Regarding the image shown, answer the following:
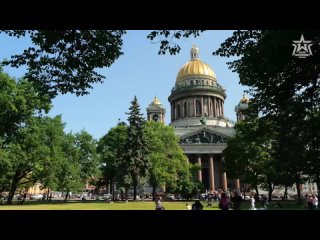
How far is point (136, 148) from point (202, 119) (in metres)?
34.3

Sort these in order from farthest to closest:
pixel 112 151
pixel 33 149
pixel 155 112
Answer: pixel 155 112
pixel 112 151
pixel 33 149

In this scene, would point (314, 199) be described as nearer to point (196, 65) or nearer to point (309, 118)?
point (309, 118)

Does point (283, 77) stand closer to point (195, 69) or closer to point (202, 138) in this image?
point (202, 138)

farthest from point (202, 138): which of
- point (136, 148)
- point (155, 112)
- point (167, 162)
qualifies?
point (136, 148)

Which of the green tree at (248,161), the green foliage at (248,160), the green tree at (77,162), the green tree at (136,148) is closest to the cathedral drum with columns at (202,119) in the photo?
the green foliage at (248,160)

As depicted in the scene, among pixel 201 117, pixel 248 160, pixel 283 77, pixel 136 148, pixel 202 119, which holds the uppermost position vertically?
pixel 201 117

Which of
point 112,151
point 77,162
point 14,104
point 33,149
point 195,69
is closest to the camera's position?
point 14,104

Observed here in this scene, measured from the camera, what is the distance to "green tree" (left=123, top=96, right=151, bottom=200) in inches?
1563

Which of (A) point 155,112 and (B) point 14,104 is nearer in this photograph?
(B) point 14,104

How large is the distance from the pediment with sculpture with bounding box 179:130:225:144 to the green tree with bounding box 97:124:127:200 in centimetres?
2193

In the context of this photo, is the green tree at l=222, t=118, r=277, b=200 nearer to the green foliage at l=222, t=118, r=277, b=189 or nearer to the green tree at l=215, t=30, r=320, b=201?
the green foliage at l=222, t=118, r=277, b=189

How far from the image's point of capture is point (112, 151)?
4581 centimetres
